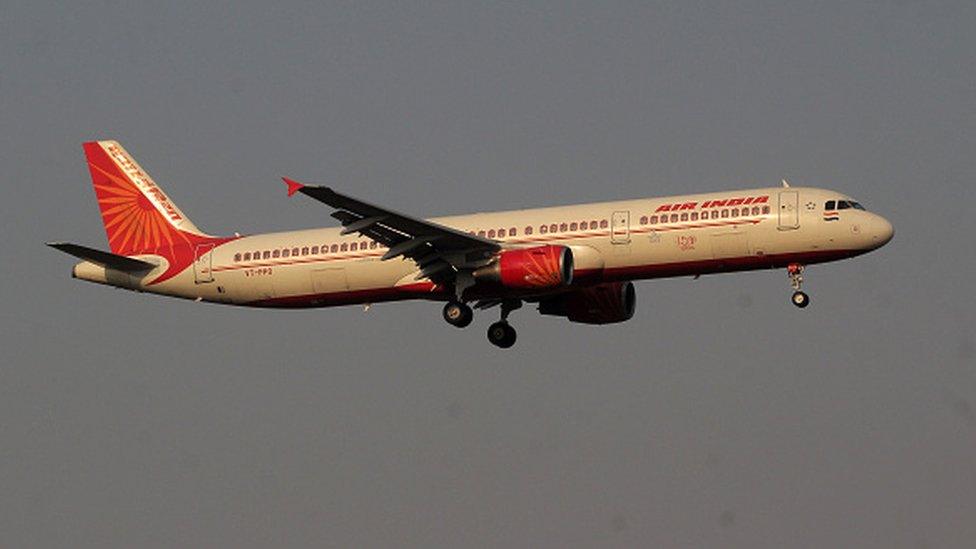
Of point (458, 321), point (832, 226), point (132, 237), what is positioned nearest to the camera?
point (832, 226)

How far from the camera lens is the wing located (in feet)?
212

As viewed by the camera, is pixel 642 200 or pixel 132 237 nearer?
pixel 642 200

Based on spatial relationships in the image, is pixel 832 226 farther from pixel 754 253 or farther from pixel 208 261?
pixel 208 261

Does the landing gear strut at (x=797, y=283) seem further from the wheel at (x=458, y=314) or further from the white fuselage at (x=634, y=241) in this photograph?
the wheel at (x=458, y=314)

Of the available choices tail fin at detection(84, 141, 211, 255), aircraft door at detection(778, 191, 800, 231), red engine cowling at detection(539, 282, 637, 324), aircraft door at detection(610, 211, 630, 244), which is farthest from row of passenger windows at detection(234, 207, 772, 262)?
red engine cowling at detection(539, 282, 637, 324)

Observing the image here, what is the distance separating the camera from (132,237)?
76062 millimetres

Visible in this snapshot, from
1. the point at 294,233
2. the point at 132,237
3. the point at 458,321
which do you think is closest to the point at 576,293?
the point at 458,321

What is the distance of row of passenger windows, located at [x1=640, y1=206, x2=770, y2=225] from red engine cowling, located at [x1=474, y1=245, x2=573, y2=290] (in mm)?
2808

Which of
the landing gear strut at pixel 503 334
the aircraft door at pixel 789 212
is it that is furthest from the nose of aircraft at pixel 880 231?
the landing gear strut at pixel 503 334

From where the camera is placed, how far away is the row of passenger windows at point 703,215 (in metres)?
65.2

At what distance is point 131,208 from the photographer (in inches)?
3031

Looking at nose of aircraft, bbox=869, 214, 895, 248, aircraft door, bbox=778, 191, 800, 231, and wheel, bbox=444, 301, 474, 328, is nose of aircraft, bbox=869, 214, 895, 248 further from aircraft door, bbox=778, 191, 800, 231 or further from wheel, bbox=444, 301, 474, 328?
wheel, bbox=444, 301, 474, 328

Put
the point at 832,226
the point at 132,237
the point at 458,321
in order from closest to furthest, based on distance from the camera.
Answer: the point at 832,226 → the point at 458,321 → the point at 132,237

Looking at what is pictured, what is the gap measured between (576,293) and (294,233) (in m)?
10.2
